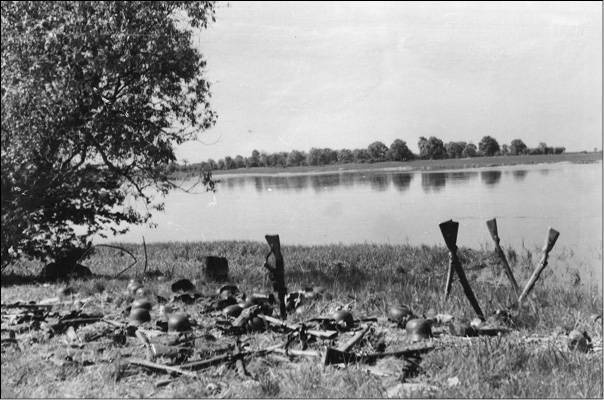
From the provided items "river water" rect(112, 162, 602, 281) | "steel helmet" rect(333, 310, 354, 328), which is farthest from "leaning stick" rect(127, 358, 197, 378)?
"river water" rect(112, 162, 602, 281)

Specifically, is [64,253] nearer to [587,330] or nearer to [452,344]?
[452,344]

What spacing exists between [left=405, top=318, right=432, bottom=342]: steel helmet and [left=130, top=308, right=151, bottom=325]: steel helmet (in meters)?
2.76

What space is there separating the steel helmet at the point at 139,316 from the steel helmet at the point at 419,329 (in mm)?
2756

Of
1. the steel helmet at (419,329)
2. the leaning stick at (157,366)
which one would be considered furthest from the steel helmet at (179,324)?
the steel helmet at (419,329)

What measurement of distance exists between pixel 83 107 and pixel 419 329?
5.17 m

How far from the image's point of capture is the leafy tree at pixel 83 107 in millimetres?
7191

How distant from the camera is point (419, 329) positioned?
5930mm

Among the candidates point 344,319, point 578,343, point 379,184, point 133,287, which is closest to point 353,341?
point 344,319

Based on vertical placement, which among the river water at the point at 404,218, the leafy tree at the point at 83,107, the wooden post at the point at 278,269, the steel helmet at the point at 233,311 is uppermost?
the leafy tree at the point at 83,107

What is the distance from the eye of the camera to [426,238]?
2202cm

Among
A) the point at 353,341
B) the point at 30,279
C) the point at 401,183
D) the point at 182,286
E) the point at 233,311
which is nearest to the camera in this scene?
the point at 353,341

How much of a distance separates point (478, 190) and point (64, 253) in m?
34.0

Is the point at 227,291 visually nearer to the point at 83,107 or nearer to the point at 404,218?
the point at 83,107

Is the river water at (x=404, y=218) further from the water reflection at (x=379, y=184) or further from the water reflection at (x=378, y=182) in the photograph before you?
the water reflection at (x=378, y=182)
